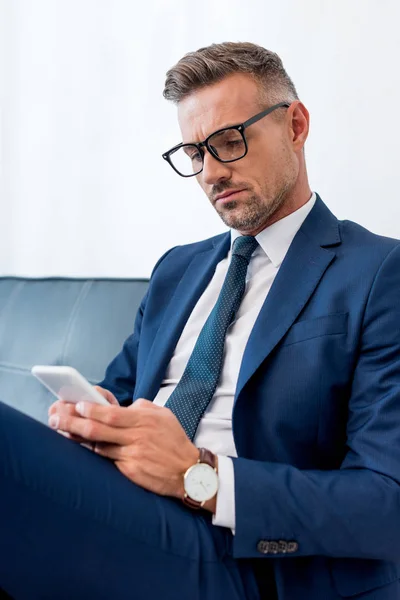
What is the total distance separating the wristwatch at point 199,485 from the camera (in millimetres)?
1086

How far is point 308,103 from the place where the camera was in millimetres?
1916

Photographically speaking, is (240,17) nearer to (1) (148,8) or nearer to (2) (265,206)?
(1) (148,8)

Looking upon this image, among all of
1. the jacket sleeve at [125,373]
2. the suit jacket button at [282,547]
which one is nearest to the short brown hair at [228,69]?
the jacket sleeve at [125,373]

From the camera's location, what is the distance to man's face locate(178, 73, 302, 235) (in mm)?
1516

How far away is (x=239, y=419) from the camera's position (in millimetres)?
1303

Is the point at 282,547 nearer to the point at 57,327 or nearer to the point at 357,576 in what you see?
the point at 357,576

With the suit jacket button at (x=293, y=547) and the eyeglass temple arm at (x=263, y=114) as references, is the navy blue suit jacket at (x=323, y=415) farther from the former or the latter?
the eyeglass temple arm at (x=263, y=114)

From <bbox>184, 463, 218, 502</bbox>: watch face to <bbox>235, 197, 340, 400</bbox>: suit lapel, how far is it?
0.78ft

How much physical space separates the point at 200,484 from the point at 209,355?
1.30 ft

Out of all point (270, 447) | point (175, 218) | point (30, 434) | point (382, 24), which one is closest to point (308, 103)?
point (382, 24)

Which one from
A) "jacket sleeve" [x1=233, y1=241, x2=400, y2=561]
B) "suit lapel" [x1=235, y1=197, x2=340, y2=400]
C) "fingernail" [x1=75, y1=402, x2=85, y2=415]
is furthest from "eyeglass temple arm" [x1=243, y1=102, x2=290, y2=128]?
"fingernail" [x1=75, y1=402, x2=85, y2=415]

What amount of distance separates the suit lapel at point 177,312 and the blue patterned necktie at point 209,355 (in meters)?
0.10

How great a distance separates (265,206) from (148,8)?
1.20 meters

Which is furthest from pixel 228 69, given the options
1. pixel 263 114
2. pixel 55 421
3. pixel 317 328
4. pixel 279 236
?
pixel 55 421
